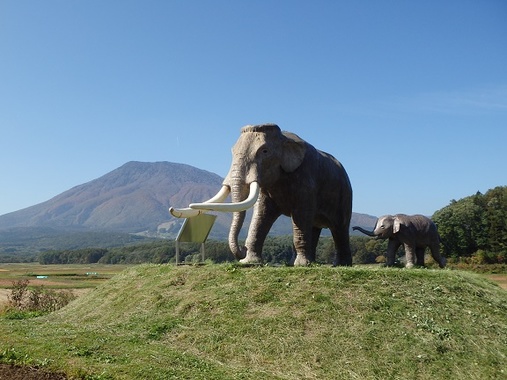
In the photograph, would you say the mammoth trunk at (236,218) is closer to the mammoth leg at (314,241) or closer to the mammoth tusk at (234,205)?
the mammoth tusk at (234,205)

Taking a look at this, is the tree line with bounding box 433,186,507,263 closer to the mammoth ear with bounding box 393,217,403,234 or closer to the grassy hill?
the mammoth ear with bounding box 393,217,403,234

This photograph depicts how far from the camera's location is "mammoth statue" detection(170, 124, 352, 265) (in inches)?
454


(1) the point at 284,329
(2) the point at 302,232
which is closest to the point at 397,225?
(2) the point at 302,232

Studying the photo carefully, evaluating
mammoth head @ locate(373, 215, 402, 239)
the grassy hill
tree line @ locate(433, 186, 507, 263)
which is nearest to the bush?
the grassy hill

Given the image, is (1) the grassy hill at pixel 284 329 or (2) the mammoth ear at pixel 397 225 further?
(2) the mammoth ear at pixel 397 225

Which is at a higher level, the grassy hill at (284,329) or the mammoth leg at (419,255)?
the mammoth leg at (419,255)

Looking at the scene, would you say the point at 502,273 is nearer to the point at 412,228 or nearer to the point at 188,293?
the point at 412,228

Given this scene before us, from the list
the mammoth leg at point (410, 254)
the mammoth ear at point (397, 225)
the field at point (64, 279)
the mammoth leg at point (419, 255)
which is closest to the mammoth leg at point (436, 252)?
the mammoth leg at point (419, 255)

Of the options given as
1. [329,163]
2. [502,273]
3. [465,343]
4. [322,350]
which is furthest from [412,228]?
[502,273]

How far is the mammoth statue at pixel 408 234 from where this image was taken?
16.7 m

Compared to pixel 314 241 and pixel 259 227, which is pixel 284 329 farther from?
pixel 314 241

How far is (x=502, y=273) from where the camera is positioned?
3762cm

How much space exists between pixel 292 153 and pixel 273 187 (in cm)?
84

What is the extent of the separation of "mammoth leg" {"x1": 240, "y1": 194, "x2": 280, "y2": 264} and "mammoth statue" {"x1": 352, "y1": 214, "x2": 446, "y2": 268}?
18.1 feet
